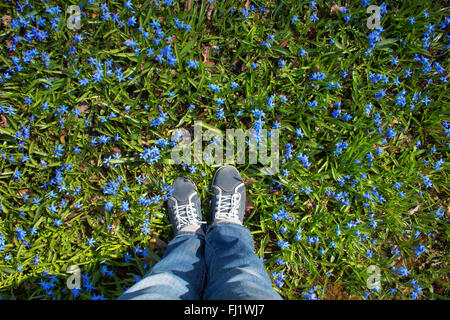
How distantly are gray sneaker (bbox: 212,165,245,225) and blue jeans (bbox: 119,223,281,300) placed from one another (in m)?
0.11

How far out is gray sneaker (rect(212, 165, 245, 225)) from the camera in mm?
2475

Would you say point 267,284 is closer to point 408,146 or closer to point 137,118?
point 137,118

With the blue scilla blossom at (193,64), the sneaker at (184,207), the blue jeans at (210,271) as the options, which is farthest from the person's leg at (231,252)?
the blue scilla blossom at (193,64)

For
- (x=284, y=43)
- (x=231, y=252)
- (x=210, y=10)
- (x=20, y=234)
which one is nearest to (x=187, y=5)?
(x=210, y=10)

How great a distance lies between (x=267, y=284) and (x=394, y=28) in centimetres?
287

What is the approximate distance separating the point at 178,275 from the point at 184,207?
2.31ft

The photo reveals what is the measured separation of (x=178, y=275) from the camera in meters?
1.88

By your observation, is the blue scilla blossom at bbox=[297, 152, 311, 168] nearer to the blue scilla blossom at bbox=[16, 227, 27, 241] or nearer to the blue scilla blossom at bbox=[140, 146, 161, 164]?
the blue scilla blossom at bbox=[140, 146, 161, 164]

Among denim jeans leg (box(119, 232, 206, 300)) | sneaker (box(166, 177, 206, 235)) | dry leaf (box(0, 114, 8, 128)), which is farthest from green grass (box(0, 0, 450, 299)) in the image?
denim jeans leg (box(119, 232, 206, 300))

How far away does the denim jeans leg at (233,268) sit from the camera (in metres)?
1.56

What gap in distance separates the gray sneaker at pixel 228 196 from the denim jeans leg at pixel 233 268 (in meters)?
0.11

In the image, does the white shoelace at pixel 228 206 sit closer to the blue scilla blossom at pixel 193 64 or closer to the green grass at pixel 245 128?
the green grass at pixel 245 128

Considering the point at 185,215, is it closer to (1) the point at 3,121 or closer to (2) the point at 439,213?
(1) the point at 3,121

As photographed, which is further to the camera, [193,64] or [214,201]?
[214,201]
